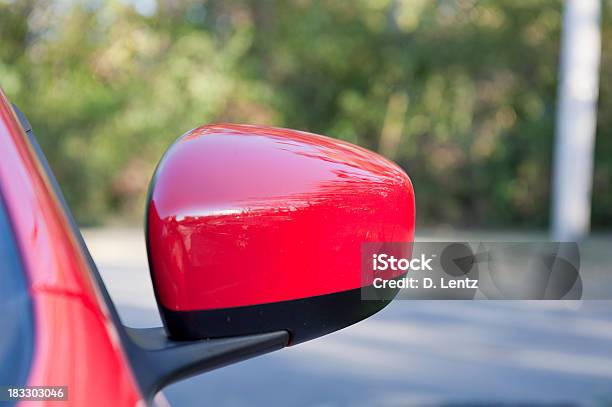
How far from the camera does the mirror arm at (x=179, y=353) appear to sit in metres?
0.90

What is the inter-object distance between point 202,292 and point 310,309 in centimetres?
15

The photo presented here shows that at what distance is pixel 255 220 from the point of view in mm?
912

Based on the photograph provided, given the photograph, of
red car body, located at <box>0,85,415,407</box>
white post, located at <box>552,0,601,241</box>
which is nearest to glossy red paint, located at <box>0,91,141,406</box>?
red car body, located at <box>0,85,415,407</box>

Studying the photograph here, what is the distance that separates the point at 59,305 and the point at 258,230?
0.24m

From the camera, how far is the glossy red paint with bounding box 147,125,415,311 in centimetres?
89

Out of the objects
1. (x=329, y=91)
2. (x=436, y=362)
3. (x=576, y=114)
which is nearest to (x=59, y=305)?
(x=436, y=362)

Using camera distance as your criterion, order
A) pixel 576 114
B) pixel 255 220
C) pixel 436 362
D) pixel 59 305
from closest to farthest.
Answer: pixel 59 305 < pixel 255 220 < pixel 436 362 < pixel 576 114

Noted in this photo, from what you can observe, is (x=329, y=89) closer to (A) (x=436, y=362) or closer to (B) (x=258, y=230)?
(A) (x=436, y=362)

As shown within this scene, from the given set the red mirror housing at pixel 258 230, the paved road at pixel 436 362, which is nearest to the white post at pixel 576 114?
the paved road at pixel 436 362

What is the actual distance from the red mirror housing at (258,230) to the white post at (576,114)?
724cm

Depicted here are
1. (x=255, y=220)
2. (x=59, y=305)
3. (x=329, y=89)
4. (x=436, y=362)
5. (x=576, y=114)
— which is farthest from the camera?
(x=329, y=89)

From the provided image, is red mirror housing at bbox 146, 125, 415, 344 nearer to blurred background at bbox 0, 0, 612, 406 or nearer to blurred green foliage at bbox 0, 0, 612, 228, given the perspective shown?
blurred background at bbox 0, 0, 612, 406

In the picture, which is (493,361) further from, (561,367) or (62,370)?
(62,370)

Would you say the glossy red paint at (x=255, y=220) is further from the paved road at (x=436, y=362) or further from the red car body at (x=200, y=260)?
the paved road at (x=436, y=362)
